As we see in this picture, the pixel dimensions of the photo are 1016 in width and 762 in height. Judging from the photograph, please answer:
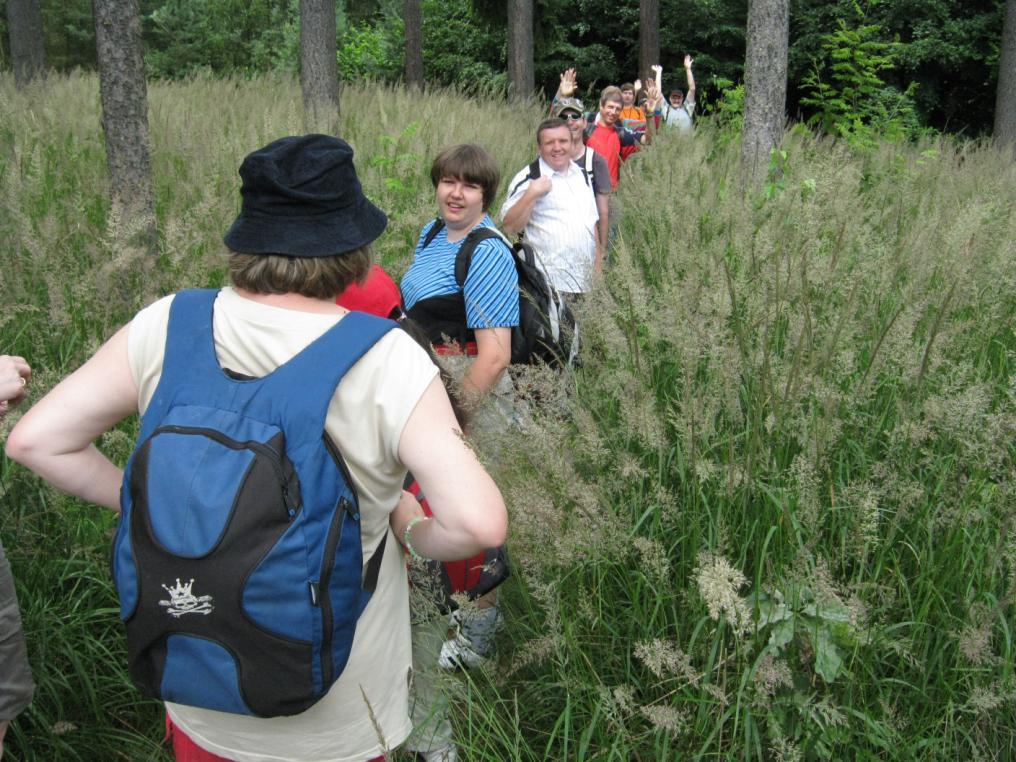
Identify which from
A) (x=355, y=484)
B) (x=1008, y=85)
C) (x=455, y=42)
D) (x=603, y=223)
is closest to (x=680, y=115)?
(x=603, y=223)

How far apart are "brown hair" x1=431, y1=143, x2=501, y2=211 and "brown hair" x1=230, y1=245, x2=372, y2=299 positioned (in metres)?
2.11

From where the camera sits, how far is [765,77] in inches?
309

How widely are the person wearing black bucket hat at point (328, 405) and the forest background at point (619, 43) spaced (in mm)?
16349

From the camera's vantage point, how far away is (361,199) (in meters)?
1.88

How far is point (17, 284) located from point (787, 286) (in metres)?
3.08

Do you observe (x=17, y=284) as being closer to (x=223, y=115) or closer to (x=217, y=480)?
(x=217, y=480)

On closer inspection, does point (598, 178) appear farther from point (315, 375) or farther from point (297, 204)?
point (315, 375)

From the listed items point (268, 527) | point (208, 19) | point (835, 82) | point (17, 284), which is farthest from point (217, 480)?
point (208, 19)

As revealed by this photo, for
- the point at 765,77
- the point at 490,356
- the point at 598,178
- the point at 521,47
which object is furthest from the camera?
the point at 521,47

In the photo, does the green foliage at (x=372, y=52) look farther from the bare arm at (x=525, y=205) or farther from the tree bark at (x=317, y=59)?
the bare arm at (x=525, y=205)

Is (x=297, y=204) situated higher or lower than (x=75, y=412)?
higher

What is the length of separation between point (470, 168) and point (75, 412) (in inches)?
93.5

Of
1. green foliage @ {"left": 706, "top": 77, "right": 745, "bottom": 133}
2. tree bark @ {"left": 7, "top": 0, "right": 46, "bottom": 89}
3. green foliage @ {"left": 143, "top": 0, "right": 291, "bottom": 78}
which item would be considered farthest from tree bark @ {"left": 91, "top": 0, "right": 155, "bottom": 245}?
green foliage @ {"left": 143, "top": 0, "right": 291, "bottom": 78}

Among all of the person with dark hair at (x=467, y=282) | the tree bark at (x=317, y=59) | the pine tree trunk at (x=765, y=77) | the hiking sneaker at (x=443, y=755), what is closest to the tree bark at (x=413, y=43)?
the tree bark at (x=317, y=59)
